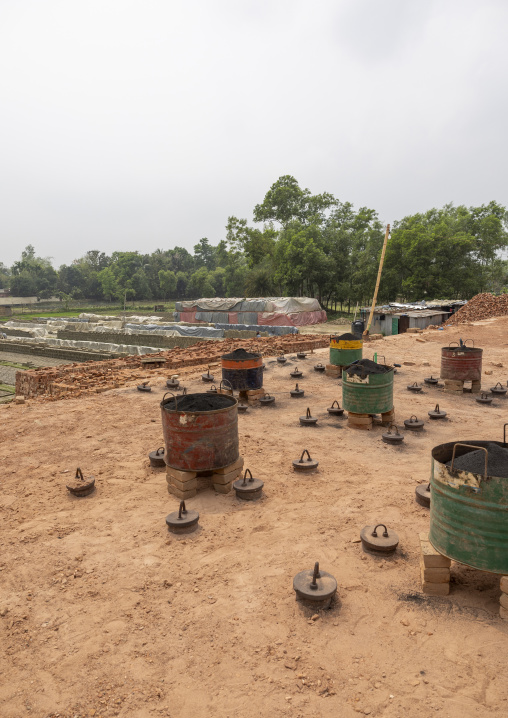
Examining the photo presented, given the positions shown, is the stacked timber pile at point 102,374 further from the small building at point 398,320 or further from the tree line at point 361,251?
the tree line at point 361,251

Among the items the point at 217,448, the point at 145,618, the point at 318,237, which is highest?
the point at 318,237

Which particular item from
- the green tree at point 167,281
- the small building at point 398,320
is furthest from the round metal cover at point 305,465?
the green tree at point 167,281

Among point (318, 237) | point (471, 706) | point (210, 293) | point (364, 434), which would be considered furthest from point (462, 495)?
point (210, 293)

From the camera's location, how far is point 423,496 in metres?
4.53

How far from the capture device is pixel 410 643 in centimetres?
282

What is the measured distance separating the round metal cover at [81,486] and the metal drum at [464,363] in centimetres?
729

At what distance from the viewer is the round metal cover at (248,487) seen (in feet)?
15.8

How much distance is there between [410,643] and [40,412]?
752 cm

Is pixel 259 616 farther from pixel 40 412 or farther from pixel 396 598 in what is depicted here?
pixel 40 412

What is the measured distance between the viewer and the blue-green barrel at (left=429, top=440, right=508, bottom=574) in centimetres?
287

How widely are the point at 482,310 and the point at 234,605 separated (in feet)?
85.3

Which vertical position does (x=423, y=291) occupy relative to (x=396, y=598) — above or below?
above

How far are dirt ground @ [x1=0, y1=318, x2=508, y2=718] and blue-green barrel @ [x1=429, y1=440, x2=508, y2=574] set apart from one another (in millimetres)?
401

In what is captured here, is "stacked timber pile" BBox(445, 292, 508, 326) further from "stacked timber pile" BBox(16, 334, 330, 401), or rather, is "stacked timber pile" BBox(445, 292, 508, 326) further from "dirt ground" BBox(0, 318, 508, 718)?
"dirt ground" BBox(0, 318, 508, 718)
